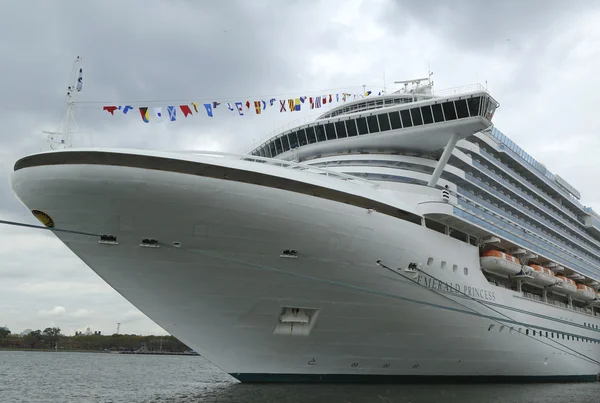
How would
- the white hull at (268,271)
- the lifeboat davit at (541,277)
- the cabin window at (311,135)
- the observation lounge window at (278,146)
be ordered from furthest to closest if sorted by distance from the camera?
1. the observation lounge window at (278,146)
2. the lifeboat davit at (541,277)
3. the cabin window at (311,135)
4. the white hull at (268,271)

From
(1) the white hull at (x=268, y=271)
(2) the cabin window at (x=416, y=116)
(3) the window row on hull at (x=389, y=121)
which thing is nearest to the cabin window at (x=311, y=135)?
(3) the window row on hull at (x=389, y=121)

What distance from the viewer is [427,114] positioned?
17.5 metres

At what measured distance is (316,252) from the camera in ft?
40.7

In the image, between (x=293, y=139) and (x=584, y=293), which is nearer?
(x=293, y=139)

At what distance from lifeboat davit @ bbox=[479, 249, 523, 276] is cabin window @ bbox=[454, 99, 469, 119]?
15.7ft

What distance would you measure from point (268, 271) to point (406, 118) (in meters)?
8.47

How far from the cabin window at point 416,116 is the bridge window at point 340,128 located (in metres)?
2.54

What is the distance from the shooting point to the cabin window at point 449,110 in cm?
1700

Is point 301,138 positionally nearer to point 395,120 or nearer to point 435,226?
point 395,120

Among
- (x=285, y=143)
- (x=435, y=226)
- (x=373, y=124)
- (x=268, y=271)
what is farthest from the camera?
(x=285, y=143)

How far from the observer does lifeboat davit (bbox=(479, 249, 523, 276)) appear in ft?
56.7

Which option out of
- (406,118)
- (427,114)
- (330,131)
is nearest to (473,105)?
(427,114)

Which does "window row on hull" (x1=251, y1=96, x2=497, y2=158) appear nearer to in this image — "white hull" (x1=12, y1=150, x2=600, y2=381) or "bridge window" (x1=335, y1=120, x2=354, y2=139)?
"bridge window" (x1=335, y1=120, x2=354, y2=139)

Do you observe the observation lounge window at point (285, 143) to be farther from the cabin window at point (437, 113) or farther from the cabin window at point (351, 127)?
the cabin window at point (437, 113)
